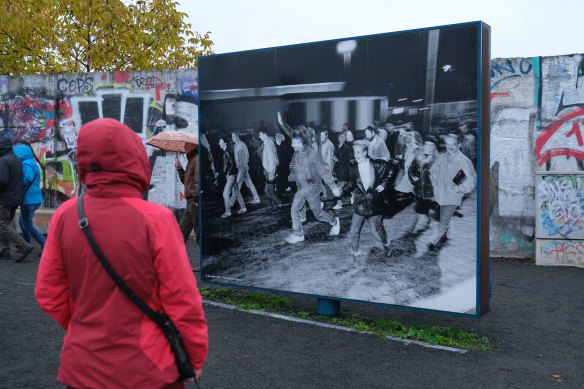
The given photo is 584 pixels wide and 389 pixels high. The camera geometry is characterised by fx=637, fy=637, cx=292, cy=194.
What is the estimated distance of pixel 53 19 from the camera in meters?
20.5

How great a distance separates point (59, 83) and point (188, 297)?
40.7 ft

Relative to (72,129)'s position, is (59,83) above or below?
above

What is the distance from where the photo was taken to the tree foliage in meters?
20.1

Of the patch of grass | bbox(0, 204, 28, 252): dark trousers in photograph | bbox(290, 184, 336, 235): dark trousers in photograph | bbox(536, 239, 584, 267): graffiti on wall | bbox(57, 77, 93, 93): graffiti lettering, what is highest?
bbox(57, 77, 93, 93): graffiti lettering

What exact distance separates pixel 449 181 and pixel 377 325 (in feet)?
5.50

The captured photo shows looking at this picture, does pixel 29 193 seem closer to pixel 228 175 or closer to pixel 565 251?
pixel 228 175

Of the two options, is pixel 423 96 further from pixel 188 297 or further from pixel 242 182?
pixel 188 297

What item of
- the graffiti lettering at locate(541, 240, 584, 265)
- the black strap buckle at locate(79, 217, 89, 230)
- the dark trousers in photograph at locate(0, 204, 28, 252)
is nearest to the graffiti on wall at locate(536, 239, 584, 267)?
the graffiti lettering at locate(541, 240, 584, 265)

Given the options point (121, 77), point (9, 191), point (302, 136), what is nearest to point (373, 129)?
point (302, 136)

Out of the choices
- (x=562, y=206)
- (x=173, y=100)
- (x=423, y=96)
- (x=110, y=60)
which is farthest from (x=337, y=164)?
(x=110, y=60)

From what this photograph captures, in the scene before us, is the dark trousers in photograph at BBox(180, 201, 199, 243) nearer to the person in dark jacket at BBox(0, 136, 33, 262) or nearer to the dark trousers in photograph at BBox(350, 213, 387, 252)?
the person in dark jacket at BBox(0, 136, 33, 262)

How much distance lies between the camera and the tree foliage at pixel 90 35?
20078mm

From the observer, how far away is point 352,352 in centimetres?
539

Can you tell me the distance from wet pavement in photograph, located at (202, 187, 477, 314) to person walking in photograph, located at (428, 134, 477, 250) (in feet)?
0.20
